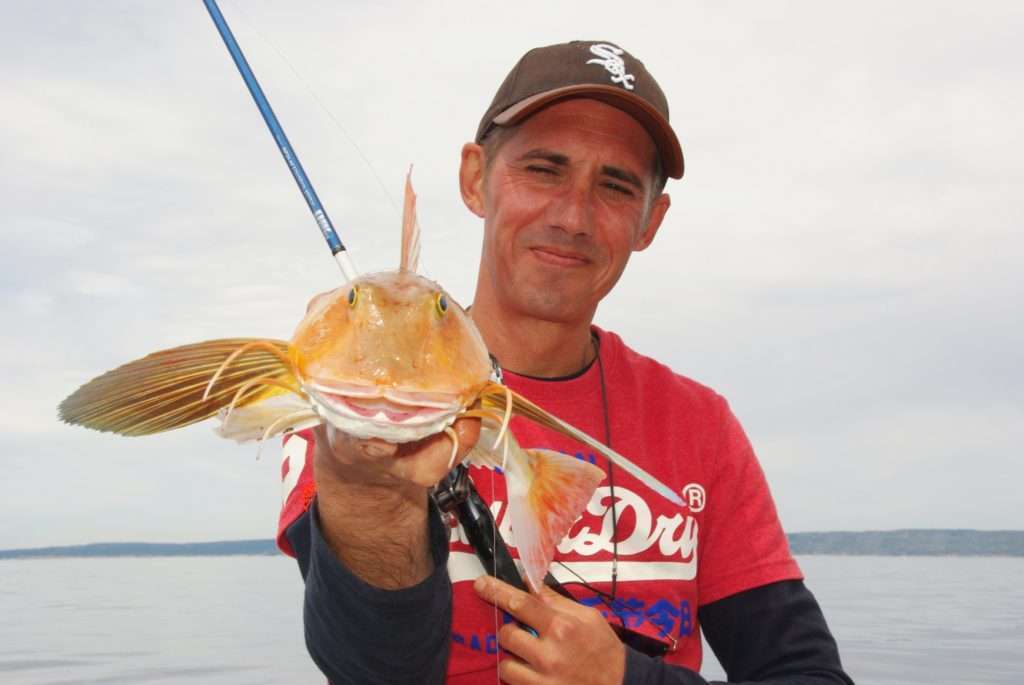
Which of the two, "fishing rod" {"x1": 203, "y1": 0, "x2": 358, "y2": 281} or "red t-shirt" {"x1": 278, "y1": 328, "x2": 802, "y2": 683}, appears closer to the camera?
"red t-shirt" {"x1": 278, "y1": 328, "x2": 802, "y2": 683}

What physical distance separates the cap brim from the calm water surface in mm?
9113

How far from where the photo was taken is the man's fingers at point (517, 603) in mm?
2844

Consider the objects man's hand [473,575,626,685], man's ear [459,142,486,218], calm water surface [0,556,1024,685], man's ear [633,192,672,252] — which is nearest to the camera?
man's hand [473,575,626,685]

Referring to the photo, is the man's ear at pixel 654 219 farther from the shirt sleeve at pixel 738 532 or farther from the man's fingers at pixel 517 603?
the man's fingers at pixel 517 603

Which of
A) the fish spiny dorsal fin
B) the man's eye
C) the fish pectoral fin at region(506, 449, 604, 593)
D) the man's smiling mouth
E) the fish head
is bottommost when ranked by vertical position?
the fish pectoral fin at region(506, 449, 604, 593)

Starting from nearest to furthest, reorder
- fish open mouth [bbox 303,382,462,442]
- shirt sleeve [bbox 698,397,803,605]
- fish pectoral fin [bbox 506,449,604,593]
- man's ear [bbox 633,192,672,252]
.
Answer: fish open mouth [bbox 303,382,462,442]
fish pectoral fin [bbox 506,449,604,593]
shirt sleeve [bbox 698,397,803,605]
man's ear [bbox 633,192,672,252]

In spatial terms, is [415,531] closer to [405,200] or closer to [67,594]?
[405,200]

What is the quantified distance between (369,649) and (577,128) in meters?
2.06

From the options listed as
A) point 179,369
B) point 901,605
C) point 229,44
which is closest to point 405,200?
point 179,369

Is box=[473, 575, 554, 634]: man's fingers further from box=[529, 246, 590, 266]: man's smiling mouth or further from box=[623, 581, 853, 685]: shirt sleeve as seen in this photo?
box=[529, 246, 590, 266]: man's smiling mouth

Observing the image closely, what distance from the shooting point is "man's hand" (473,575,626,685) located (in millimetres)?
2812

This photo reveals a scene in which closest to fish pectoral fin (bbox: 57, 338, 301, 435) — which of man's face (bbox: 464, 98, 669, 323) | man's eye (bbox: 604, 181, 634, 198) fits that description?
man's face (bbox: 464, 98, 669, 323)

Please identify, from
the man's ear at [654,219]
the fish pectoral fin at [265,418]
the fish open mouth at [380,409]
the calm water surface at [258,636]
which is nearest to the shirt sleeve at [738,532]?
the man's ear at [654,219]

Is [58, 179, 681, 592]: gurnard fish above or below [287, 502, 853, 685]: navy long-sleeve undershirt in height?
above
